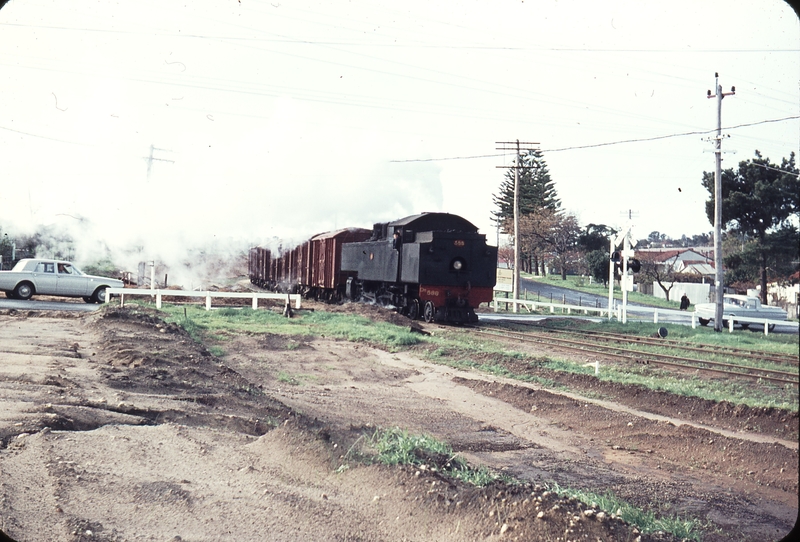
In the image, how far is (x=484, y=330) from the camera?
738 inches

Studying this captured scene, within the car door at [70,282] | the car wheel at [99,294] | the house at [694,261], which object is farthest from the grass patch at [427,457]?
the car door at [70,282]

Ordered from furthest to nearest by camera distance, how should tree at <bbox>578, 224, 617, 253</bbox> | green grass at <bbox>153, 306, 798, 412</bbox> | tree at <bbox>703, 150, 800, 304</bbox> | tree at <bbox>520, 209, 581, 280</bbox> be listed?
tree at <bbox>520, 209, 581, 280</bbox> < tree at <bbox>578, 224, 617, 253</bbox> < green grass at <bbox>153, 306, 798, 412</bbox> < tree at <bbox>703, 150, 800, 304</bbox>

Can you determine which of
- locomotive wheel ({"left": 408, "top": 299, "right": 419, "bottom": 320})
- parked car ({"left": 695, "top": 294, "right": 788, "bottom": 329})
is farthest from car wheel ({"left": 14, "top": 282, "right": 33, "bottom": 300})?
parked car ({"left": 695, "top": 294, "right": 788, "bottom": 329})

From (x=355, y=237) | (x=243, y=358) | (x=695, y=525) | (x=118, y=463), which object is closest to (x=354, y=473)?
(x=118, y=463)

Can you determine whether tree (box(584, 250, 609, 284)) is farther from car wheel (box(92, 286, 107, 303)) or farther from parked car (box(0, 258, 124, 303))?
car wheel (box(92, 286, 107, 303))

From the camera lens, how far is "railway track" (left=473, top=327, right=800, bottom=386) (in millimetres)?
9500

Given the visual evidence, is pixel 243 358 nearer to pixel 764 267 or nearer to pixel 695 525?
pixel 695 525

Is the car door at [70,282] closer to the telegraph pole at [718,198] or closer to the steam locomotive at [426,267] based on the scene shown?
the steam locomotive at [426,267]

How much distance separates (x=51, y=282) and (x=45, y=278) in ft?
0.79

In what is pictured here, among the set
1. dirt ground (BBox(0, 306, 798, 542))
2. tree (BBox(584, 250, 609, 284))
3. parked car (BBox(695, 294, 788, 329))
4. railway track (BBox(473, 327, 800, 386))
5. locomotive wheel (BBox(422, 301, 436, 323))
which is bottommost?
dirt ground (BBox(0, 306, 798, 542))

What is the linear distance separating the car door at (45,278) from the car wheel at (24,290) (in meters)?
0.22

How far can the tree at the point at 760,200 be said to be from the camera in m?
2.38

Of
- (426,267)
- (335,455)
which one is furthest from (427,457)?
(426,267)

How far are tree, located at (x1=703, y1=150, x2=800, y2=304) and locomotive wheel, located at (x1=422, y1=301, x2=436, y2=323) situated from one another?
54.7 feet
